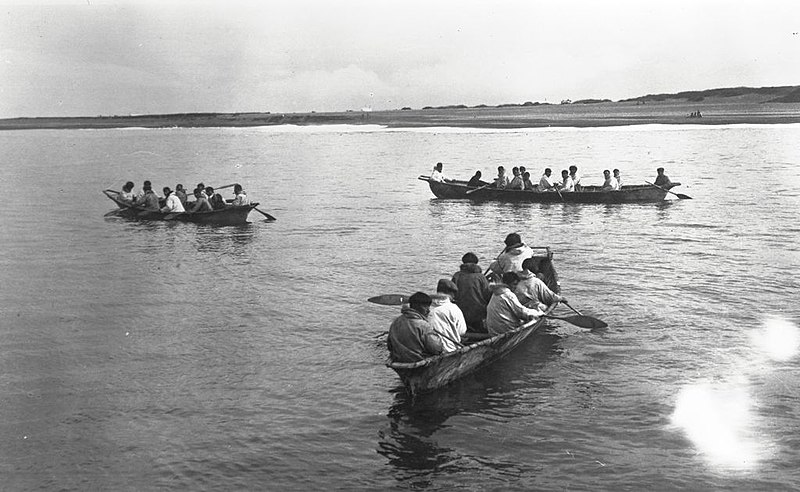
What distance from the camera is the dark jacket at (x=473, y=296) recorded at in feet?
47.4

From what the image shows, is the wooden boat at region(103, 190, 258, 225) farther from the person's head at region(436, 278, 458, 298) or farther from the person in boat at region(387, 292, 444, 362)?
the person in boat at region(387, 292, 444, 362)

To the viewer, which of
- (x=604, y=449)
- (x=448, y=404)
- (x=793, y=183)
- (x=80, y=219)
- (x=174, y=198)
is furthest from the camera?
(x=793, y=183)

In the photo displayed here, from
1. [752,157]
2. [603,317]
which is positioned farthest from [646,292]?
[752,157]

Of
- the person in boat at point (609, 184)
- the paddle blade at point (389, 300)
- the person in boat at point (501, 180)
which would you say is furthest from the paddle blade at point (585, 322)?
the person in boat at point (501, 180)

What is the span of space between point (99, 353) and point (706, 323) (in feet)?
40.0

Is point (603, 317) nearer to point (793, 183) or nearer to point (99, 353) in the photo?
point (99, 353)

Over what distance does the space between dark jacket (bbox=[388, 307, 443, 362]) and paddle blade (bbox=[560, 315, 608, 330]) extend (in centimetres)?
403

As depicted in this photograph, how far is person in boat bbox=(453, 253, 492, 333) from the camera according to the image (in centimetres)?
1444

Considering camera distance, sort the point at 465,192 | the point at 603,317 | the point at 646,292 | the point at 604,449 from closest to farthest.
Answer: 1. the point at 604,449
2. the point at 603,317
3. the point at 646,292
4. the point at 465,192

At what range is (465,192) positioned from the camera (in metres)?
36.2

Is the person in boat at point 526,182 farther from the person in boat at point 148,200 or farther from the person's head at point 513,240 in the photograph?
the person's head at point 513,240

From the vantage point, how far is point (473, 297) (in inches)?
568

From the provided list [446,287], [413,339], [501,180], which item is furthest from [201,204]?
[413,339]

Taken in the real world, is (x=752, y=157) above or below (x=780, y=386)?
above
